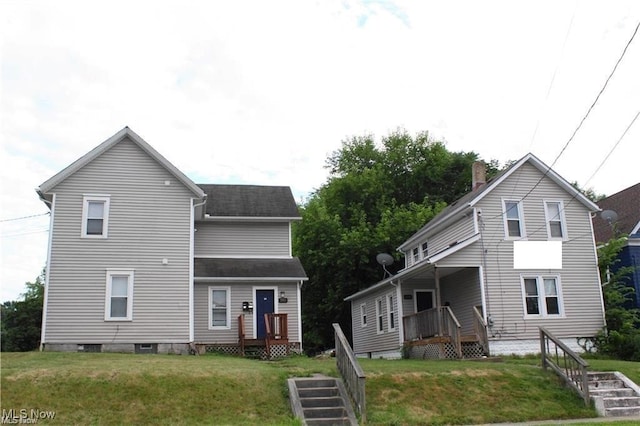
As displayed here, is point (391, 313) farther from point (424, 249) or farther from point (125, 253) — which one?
point (125, 253)

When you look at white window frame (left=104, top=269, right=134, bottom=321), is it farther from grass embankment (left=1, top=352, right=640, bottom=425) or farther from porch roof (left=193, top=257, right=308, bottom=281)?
grass embankment (left=1, top=352, right=640, bottom=425)

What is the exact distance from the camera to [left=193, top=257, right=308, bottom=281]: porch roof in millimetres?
24797

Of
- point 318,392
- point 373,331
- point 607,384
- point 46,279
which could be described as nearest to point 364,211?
point 373,331

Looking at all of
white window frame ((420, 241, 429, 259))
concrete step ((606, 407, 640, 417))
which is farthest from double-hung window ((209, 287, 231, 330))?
concrete step ((606, 407, 640, 417))

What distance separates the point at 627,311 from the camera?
24969 millimetres

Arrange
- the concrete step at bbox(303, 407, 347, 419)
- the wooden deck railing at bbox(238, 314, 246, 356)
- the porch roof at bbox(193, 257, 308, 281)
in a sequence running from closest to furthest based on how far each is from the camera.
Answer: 1. the concrete step at bbox(303, 407, 347, 419)
2. the wooden deck railing at bbox(238, 314, 246, 356)
3. the porch roof at bbox(193, 257, 308, 281)

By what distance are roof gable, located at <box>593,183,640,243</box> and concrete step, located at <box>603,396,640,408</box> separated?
13550mm

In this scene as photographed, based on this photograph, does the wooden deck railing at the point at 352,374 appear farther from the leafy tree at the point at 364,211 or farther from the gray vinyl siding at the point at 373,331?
the leafy tree at the point at 364,211

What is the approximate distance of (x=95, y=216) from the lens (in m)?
22.5

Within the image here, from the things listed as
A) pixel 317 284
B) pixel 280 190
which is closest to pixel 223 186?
pixel 280 190

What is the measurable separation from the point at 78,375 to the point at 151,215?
924cm

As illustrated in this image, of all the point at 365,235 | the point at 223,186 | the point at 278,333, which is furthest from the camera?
the point at 365,235

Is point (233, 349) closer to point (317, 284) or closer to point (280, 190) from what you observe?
point (280, 190)

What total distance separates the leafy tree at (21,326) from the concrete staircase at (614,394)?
111 ft
